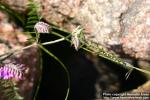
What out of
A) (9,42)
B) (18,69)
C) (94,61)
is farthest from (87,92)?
(18,69)

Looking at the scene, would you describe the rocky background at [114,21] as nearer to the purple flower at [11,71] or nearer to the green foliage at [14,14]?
the green foliage at [14,14]

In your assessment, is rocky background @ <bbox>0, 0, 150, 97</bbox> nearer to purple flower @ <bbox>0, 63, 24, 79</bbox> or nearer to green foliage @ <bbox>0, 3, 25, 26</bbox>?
green foliage @ <bbox>0, 3, 25, 26</bbox>

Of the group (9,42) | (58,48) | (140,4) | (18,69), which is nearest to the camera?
(18,69)

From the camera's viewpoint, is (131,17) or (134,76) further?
(134,76)

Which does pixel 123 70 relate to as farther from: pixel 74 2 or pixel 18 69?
pixel 18 69

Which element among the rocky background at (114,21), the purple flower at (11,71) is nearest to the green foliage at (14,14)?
the rocky background at (114,21)

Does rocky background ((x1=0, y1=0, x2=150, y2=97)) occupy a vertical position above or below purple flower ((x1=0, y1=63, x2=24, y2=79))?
above

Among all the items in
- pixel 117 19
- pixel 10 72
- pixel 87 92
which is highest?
pixel 117 19

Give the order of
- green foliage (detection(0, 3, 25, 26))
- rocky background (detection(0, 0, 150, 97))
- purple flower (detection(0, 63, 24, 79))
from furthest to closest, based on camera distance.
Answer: green foliage (detection(0, 3, 25, 26)) < rocky background (detection(0, 0, 150, 97)) < purple flower (detection(0, 63, 24, 79))

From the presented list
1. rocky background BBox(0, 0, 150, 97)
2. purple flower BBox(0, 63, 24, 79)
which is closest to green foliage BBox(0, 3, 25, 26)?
rocky background BBox(0, 0, 150, 97)
